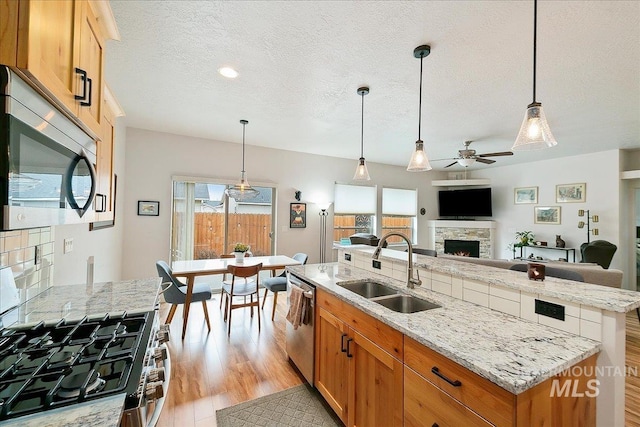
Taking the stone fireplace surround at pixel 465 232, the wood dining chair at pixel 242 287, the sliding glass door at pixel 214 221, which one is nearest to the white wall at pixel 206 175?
the sliding glass door at pixel 214 221

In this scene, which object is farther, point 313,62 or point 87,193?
point 313,62

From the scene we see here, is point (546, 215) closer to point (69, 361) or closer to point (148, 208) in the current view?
point (69, 361)

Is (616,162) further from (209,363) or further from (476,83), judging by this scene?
(209,363)

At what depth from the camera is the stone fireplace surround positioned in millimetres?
6656

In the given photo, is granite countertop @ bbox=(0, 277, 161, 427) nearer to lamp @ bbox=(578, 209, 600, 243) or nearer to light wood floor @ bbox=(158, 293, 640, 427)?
light wood floor @ bbox=(158, 293, 640, 427)

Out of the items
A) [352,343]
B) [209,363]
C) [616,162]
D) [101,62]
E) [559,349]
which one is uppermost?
[616,162]

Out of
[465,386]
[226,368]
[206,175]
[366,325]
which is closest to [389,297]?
[366,325]

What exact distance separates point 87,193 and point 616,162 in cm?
744

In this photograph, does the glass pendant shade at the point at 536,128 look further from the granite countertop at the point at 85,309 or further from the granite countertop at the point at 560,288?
the granite countertop at the point at 85,309

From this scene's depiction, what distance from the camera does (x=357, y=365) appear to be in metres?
1.61

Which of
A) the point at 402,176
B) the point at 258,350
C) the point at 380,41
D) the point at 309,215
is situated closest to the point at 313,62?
the point at 380,41

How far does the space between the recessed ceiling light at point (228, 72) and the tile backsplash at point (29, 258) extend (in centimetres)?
181

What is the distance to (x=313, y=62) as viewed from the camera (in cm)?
229

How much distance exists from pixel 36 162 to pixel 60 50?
45 centimetres
